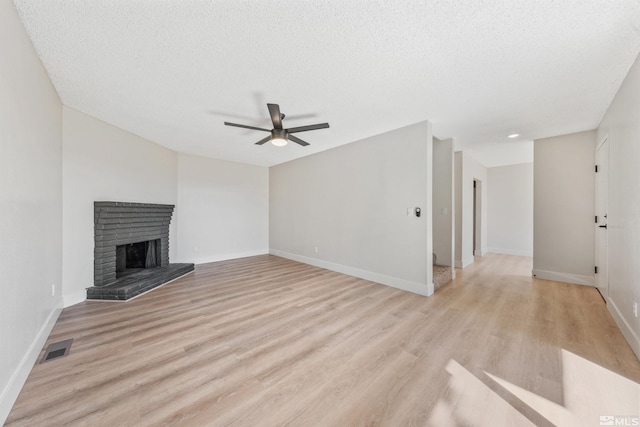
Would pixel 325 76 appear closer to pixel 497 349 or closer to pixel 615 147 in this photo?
pixel 497 349

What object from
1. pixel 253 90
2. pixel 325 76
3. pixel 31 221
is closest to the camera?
pixel 31 221

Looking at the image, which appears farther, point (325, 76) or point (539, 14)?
point (325, 76)

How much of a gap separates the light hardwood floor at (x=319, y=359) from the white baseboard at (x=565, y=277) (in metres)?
0.61

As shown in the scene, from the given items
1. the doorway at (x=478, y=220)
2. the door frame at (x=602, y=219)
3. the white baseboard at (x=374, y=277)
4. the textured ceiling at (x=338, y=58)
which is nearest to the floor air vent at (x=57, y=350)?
the textured ceiling at (x=338, y=58)

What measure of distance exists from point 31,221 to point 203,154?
3.69 m

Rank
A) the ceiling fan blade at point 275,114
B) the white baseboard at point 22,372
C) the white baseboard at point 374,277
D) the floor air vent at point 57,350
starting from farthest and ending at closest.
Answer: the white baseboard at point 374,277, the ceiling fan blade at point 275,114, the floor air vent at point 57,350, the white baseboard at point 22,372

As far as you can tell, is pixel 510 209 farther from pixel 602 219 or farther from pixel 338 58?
pixel 338 58

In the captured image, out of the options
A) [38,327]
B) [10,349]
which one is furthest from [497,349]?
[38,327]

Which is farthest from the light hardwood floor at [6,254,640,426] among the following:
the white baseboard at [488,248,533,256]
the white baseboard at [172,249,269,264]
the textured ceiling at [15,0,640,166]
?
the white baseboard at [488,248,533,256]

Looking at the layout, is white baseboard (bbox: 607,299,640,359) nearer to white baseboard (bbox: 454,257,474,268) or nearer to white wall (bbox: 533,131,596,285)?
white wall (bbox: 533,131,596,285)

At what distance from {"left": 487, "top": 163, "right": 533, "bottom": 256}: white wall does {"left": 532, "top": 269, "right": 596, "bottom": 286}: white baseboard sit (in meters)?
2.50

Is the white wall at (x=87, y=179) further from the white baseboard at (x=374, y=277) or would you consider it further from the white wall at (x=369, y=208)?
the white baseboard at (x=374, y=277)

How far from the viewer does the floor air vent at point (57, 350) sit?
1.97 metres

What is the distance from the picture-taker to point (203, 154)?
534cm
